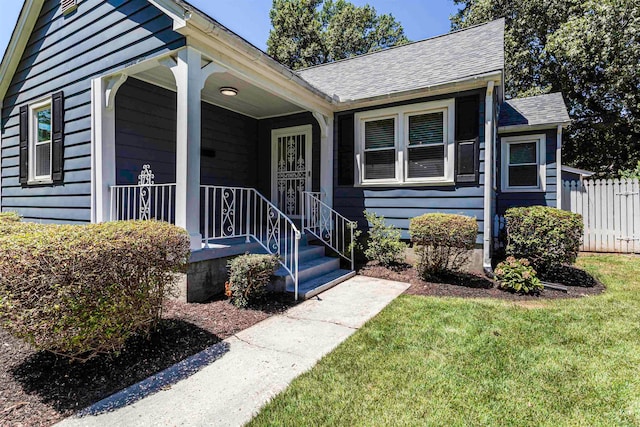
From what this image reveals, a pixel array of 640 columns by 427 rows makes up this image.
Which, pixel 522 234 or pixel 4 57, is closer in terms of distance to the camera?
pixel 522 234

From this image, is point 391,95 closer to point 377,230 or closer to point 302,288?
point 377,230

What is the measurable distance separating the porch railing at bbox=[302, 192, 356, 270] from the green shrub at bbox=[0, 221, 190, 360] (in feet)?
12.0

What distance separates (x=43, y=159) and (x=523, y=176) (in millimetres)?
10754

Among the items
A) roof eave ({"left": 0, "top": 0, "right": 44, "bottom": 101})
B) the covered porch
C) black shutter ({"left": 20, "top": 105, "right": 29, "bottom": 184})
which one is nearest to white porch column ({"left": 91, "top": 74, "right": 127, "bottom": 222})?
the covered porch

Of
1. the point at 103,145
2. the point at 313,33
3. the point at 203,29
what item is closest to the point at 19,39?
the point at 103,145

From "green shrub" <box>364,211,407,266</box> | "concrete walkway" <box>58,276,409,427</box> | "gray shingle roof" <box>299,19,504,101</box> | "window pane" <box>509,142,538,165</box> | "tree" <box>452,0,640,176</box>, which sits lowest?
"concrete walkway" <box>58,276,409,427</box>

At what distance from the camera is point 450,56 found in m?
7.03

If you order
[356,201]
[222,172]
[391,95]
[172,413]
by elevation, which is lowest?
[172,413]

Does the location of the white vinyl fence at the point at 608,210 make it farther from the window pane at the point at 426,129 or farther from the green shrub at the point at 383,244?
the green shrub at the point at 383,244

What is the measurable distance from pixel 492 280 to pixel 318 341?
362cm

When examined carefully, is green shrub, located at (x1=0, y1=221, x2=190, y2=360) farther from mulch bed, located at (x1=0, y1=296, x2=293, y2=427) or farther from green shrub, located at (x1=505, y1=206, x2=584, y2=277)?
green shrub, located at (x1=505, y1=206, x2=584, y2=277)

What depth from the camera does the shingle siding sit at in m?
4.70

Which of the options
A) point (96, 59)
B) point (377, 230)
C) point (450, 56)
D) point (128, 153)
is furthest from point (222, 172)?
point (450, 56)

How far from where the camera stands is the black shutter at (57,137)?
5781 millimetres
